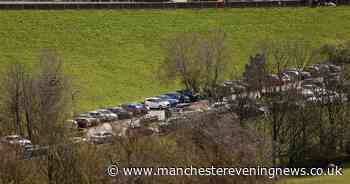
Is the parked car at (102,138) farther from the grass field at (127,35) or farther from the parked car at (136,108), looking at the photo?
the grass field at (127,35)

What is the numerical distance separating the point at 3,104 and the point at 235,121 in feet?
38.0

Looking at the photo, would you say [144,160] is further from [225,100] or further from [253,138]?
[225,100]

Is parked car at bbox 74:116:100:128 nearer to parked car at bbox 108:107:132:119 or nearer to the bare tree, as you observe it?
parked car at bbox 108:107:132:119

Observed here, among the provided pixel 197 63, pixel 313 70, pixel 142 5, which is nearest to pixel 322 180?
pixel 313 70

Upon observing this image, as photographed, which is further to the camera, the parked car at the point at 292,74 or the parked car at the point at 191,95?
the parked car at the point at 292,74

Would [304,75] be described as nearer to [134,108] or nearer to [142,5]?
[134,108]

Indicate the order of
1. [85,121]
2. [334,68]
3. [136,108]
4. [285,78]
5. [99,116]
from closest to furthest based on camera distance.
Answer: [85,121]
[99,116]
[136,108]
[285,78]
[334,68]

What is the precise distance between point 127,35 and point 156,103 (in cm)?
1383

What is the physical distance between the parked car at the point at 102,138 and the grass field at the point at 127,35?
10.9 m

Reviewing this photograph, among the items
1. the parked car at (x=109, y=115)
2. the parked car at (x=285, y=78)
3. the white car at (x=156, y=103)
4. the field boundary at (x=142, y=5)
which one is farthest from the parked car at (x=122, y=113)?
the field boundary at (x=142, y=5)

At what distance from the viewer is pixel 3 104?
48.4 m

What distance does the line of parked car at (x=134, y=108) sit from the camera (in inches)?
1875

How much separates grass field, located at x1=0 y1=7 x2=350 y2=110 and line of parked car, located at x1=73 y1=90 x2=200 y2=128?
1.67 meters

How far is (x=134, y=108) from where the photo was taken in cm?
5019
